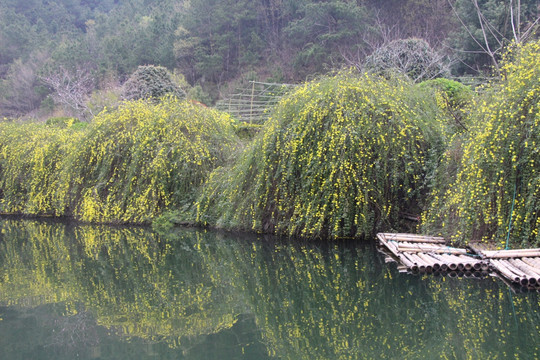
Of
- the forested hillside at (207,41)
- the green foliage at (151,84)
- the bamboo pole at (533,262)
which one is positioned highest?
the forested hillside at (207,41)

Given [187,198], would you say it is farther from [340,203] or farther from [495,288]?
[495,288]

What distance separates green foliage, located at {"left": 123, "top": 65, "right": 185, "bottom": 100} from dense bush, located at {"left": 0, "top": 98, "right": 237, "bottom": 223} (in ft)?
28.7

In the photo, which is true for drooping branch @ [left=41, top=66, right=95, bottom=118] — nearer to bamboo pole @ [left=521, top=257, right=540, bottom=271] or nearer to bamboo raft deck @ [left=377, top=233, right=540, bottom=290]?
bamboo raft deck @ [left=377, top=233, right=540, bottom=290]

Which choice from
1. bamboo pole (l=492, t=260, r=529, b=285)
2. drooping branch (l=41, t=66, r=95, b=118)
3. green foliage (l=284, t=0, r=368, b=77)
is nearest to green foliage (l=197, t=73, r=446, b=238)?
bamboo pole (l=492, t=260, r=529, b=285)

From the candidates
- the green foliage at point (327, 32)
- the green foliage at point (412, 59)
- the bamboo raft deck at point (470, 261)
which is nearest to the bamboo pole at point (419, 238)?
the bamboo raft deck at point (470, 261)

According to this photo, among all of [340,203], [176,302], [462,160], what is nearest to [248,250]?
[340,203]

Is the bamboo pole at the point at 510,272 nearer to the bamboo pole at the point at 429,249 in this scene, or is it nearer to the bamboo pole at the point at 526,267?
the bamboo pole at the point at 526,267

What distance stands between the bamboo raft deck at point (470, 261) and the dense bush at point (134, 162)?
241 inches

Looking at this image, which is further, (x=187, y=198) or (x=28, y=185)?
(x=28, y=185)

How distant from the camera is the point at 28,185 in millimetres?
15359

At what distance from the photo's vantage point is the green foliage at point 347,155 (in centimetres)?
942

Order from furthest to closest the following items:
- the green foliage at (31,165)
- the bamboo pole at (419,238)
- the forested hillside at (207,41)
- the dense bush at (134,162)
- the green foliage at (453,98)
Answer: the forested hillside at (207,41) → the green foliage at (31,165) → the dense bush at (134,162) → the green foliage at (453,98) → the bamboo pole at (419,238)

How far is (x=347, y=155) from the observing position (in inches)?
369

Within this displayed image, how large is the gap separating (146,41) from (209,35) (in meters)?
5.23
